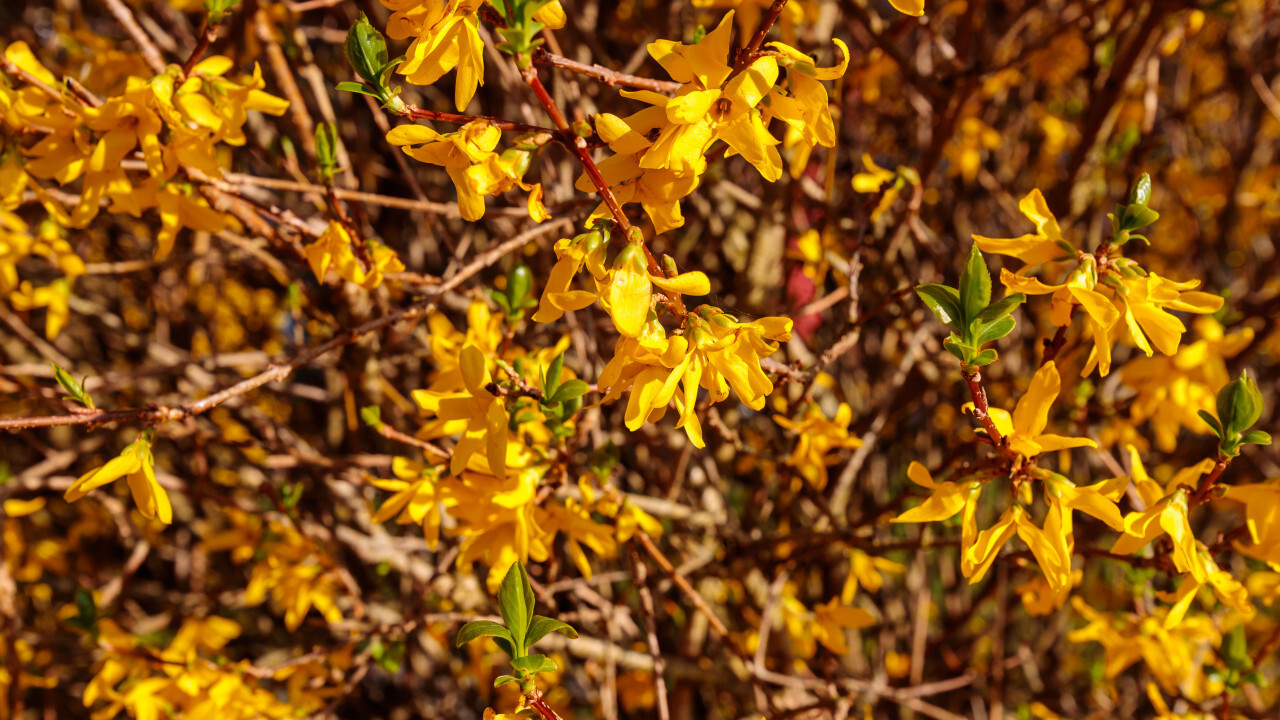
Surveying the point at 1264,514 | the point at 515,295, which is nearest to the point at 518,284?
the point at 515,295

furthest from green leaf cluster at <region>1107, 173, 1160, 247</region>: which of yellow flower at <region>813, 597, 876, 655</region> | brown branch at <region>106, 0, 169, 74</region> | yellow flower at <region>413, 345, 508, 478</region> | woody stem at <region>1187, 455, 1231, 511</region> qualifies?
brown branch at <region>106, 0, 169, 74</region>

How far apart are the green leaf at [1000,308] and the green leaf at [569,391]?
19.7 inches

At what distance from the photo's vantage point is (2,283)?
1.91m

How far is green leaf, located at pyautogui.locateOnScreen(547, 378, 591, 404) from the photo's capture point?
106 cm

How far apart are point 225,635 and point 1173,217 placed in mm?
4224

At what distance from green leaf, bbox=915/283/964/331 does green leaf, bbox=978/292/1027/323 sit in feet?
0.08

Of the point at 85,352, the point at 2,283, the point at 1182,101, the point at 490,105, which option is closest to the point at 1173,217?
the point at 1182,101

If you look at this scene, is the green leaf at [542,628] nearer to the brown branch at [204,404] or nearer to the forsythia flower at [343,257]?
the brown branch at [204,404]

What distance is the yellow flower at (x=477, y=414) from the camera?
3.41ft

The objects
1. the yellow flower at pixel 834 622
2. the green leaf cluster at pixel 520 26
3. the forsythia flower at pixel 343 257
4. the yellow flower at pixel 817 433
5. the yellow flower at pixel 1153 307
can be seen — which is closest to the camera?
the green leaf cluster at pixel 520 26

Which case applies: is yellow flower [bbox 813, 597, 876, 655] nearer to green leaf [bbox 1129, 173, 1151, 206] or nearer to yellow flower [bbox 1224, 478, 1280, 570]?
yellow flower [bbox 1224, 478, 1280, 570]

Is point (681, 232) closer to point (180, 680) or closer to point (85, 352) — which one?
point (180, 680)

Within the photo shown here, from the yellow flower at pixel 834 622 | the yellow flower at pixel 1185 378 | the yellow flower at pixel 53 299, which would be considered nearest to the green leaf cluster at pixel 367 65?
the yellow flower at pixel 834 622

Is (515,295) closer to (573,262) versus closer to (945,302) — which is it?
(573,262)
